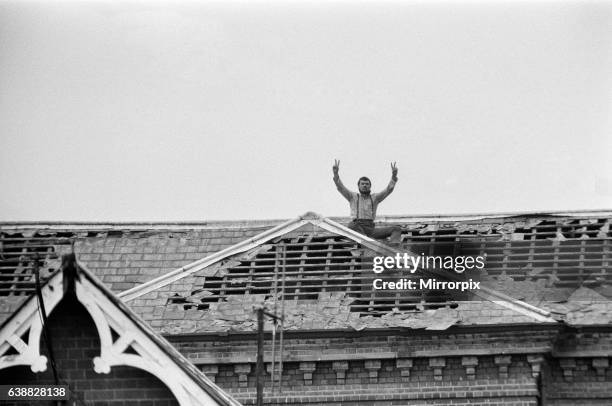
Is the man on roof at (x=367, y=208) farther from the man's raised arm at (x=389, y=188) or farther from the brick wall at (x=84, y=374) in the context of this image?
the brick wall at (x=84, y=374)

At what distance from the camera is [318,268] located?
3081 centimetres

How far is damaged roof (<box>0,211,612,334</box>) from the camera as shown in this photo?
97.8 feet

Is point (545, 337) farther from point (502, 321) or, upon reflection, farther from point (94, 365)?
point (94, 365)

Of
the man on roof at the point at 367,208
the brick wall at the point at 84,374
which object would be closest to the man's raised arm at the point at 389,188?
the man on roof at the point at 367,208

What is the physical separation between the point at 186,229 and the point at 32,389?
67.0 ft

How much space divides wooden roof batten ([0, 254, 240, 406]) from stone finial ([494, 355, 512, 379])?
686 inches

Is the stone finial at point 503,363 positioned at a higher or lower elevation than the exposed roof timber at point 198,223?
lower

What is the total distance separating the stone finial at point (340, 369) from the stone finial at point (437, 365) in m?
1.53

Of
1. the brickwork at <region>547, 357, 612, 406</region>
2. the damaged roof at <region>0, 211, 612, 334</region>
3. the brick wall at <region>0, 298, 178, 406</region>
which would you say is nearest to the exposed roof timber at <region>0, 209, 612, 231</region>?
the damaged roof at <region>0, 211, 612, 334</region>

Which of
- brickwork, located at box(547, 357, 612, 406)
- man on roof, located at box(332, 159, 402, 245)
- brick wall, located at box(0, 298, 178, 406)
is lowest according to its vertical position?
brickwork, located at box(547, 357, 612, 406)

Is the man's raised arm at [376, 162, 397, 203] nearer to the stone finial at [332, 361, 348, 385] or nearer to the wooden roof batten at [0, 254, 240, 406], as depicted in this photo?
the stone finial at [332, 361, 348, 385]

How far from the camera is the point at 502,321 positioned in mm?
29250

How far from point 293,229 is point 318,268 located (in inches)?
50.2

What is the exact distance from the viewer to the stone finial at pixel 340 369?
2977cm
